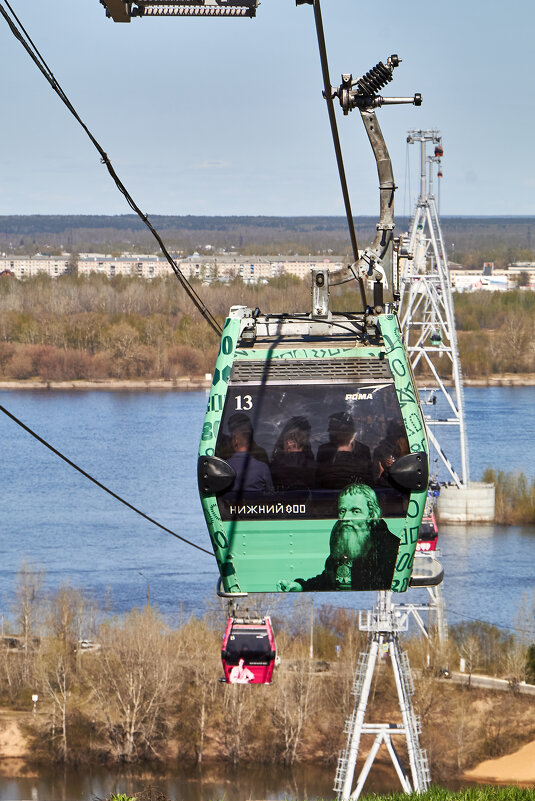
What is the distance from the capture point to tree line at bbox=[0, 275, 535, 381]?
269 feet

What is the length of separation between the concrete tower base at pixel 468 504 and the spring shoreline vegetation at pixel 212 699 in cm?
1379

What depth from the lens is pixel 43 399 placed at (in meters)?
71.8

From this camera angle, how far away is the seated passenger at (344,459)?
6.22 meters

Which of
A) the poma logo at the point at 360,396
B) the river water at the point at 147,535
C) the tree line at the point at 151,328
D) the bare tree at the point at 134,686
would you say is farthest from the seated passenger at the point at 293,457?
the tree line at the point at 151,328

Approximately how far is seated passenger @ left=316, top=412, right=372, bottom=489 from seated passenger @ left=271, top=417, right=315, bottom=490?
56 millimetres

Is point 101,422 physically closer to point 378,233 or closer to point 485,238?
point 378,233

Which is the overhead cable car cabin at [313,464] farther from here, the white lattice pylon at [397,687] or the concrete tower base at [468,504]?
the concrete tower base at [468,504]

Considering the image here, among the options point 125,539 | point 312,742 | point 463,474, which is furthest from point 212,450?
point 463,474

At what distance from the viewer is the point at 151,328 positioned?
87188mm

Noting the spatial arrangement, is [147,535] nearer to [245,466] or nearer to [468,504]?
[468,504]

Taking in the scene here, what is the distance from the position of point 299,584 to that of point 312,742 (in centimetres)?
1936

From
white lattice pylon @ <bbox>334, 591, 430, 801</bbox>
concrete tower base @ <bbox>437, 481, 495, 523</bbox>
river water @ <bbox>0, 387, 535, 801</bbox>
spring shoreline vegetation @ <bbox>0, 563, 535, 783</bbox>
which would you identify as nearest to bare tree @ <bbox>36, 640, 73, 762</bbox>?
spring shoreline vegetation @ <bbox>0, 563, 535, 783</bbox>

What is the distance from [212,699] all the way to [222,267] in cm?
9590

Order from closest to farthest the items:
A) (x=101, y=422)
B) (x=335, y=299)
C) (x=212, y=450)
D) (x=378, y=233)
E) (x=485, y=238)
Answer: (x=212, y=450) < (x=378, y=233) < (x=101, y=422) < (x=335, y=299) < (x=485, y=238)
